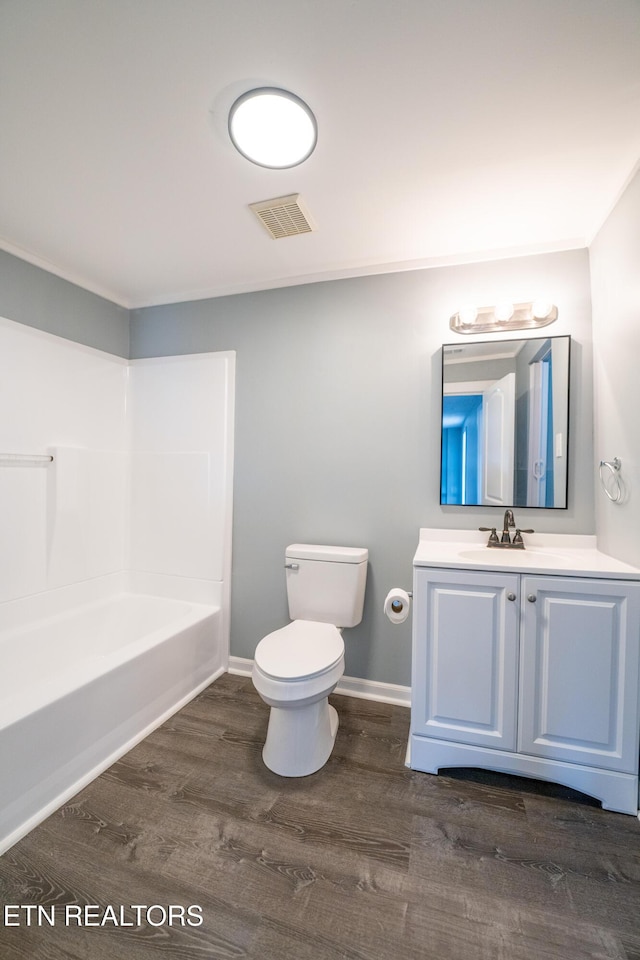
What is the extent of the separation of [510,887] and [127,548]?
8.41 ft

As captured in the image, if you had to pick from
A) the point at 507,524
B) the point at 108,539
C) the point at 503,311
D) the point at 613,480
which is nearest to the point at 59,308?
the point at 108,539

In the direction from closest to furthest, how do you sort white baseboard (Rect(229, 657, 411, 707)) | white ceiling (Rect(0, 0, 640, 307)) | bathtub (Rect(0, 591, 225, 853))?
white ceiling (Rect(0, 0, 640, 307))
bathtub (Rect(0, 591, 225, 853))
white baseboard (Rect(229, 657, 411, 707))

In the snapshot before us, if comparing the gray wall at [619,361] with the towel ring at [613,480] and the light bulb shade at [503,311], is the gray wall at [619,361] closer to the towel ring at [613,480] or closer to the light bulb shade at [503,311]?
the towel ring at [613,480]

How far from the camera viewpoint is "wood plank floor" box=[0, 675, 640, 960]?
108cm

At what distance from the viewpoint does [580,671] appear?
1540 mm

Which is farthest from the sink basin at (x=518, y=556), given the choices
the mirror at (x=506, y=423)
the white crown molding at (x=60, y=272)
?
the white crown molding at (x=60, y=272)

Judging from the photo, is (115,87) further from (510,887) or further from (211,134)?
(510,887)

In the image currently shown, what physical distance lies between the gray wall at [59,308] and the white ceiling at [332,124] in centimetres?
12

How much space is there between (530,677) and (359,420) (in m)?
1.43

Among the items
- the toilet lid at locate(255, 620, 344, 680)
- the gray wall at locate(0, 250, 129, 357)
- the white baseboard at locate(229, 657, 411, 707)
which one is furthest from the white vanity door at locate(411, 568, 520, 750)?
the gray wall at locate(0, 250, 129, 357)

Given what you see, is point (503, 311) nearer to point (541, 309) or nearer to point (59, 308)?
point (541, 309)

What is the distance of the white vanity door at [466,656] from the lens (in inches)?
63.6

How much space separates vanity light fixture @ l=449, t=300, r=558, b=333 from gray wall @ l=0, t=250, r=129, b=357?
2138 millimetres

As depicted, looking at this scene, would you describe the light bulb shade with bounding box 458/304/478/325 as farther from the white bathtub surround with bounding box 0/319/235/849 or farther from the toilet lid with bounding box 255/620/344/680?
the toilet lid with bounding box 255/620/344/680
